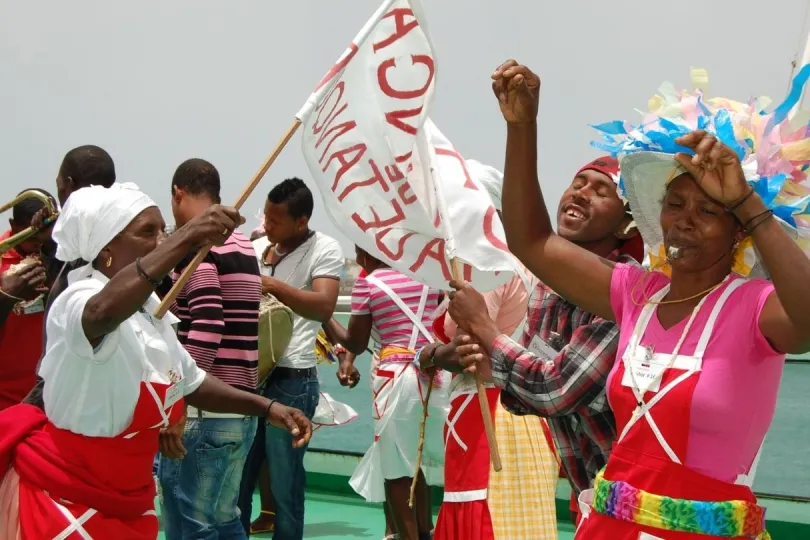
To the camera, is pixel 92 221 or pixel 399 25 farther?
pixel 399 25

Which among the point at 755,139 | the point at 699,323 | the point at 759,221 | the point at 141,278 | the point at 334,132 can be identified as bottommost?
the point at 141,278

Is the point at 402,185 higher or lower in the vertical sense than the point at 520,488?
higher

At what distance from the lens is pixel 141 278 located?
123 inches

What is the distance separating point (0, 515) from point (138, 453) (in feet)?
1.50

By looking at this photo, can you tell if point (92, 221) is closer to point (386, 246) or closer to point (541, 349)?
→ point (386, 246)

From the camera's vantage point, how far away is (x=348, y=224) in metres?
3.75

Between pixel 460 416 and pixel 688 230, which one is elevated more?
pixel 688 230

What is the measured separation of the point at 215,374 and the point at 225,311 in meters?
0.28

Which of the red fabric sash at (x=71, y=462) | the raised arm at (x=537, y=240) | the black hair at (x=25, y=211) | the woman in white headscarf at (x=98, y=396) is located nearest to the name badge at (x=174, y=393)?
the woman in white headscarf at (x=98, y=396)

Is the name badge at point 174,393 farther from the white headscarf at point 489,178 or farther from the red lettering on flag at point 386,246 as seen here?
the white headscarf at point 489,178

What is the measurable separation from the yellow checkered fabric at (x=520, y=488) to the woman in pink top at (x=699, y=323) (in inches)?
51.7

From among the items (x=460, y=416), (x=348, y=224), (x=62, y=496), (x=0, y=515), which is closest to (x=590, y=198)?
(x=348, y=224)

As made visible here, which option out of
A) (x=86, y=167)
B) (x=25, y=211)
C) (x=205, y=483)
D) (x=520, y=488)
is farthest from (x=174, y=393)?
(x=25, y=211)

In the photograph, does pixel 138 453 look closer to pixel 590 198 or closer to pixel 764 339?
pixel 590 198
